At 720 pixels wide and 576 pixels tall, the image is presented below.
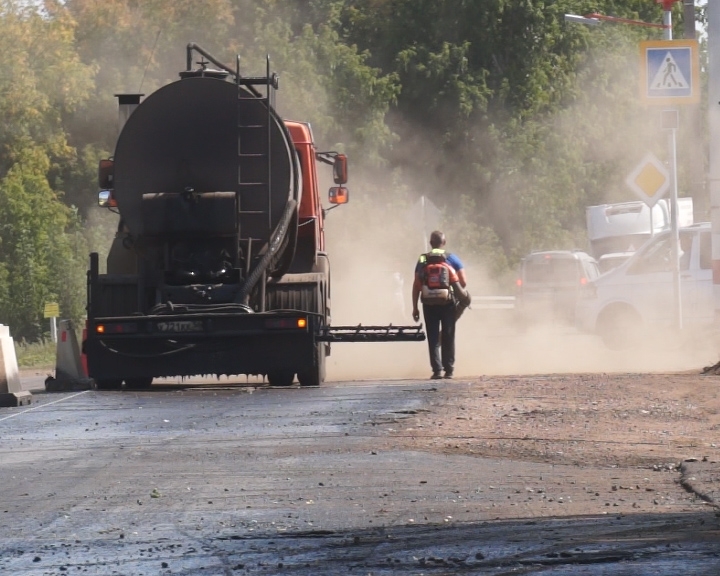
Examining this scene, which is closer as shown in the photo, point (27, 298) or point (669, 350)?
point (669, 350)

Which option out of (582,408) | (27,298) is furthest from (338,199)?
(27,298)

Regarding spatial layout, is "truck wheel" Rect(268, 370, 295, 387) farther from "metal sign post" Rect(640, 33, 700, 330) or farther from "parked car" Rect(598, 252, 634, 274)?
"parked car" Rect(598, 252, 634, 274)

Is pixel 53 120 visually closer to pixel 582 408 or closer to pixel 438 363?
pixel 438 363

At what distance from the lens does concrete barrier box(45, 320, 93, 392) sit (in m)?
17.3

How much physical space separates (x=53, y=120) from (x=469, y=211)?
14.2m

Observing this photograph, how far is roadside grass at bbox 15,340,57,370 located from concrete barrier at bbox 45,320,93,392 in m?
8.99

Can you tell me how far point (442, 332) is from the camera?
1816 centimetres

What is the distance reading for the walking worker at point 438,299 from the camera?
1800 cm

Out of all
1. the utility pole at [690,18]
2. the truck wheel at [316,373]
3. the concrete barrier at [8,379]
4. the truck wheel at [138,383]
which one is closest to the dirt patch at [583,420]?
the truck wheel at [316,373]

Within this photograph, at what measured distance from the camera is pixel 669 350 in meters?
23.0

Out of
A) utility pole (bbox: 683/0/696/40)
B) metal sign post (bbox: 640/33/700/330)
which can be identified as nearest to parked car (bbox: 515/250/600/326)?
utility pole (bbox: 683/0/696/40)

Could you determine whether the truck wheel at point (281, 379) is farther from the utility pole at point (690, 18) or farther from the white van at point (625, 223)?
the white van at point (625, 223)

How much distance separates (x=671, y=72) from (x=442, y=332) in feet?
18.0

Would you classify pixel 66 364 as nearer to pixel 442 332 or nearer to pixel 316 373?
pixel 316 373
